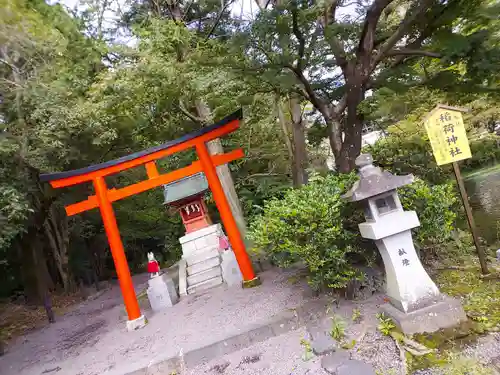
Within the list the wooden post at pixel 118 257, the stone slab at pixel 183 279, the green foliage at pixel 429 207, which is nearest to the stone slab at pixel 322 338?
the green foliage at pixel 429 207

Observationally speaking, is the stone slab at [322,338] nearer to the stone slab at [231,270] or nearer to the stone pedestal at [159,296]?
the stone slab at [231,270]

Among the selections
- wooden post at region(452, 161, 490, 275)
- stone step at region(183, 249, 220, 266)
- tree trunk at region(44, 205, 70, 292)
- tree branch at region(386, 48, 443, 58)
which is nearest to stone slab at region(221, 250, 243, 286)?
stone step at region(183, 249, 220, 266)

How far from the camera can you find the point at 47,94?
8359 mm

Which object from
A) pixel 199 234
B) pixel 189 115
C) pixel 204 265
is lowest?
pixel 204 265

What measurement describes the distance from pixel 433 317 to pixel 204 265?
6364 millimetres

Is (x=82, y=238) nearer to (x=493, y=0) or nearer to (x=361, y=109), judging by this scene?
(x=361, y=109)

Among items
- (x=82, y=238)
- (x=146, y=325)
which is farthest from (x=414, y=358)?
(x=82, y=238)

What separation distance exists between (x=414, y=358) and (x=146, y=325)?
5239 mm

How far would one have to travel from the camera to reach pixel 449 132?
4613 mm

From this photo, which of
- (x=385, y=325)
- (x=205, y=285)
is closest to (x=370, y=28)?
(x=385, y=325)

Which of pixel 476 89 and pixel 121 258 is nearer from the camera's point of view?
pixel 476 89

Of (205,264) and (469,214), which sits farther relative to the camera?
(205,264)

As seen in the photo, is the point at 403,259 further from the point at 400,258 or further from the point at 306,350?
the point at 306,350

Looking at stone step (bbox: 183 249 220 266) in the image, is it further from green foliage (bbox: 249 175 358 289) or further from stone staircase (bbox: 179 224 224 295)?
green foliage (bbox: 249 175 358 289)
